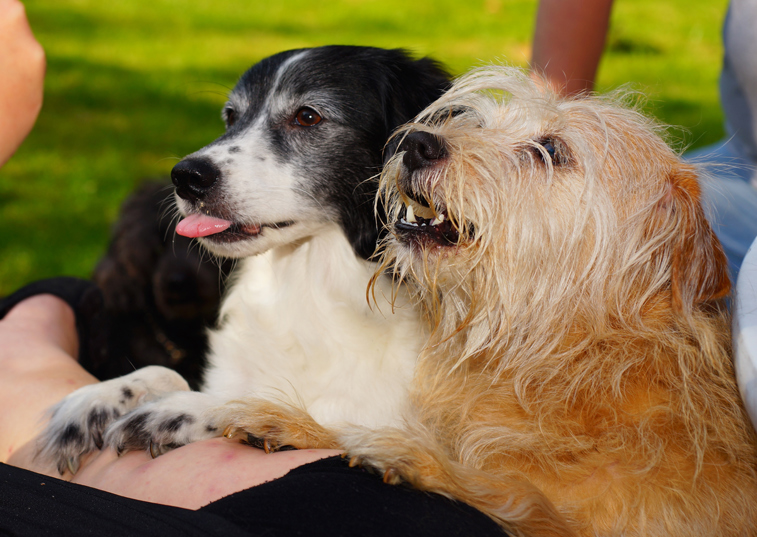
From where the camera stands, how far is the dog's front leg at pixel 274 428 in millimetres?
1539

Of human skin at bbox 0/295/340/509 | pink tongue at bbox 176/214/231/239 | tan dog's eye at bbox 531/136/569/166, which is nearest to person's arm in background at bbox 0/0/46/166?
pink tongue at bbox 176/214/231/239

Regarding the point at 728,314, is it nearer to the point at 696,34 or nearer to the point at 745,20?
the point at 745,20

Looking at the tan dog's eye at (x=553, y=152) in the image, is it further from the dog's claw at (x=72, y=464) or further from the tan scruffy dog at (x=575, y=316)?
the dog's claw at (x=72, y=464)

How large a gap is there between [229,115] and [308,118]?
15.4 inches

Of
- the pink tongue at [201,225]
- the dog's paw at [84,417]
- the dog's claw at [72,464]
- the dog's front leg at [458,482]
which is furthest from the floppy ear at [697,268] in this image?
the dog's claw at [72,464]

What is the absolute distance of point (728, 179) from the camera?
2.33 m

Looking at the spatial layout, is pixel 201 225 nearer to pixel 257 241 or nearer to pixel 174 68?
pixel 257 241

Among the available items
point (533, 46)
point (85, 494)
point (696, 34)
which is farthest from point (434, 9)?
point (85, 494)

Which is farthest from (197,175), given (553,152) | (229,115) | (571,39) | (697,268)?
(571,39)

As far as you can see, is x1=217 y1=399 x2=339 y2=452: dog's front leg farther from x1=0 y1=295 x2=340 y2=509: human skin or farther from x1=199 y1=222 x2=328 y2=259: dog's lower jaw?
x1=199 y1=222 x2=328 y2=259: dog's lower jaw

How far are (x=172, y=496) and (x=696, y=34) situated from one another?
38.0 feet

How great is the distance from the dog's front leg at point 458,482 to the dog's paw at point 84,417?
0.72 meters

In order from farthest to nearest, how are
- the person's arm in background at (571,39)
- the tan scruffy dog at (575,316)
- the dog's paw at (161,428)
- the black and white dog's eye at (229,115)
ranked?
the person's arm in background at (571,39) → the black and white dog's eye at (229,115) → the dog's paw at (161,428) → the tan scruffy dog at (575,316)

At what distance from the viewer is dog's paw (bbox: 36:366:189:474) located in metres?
1.75
